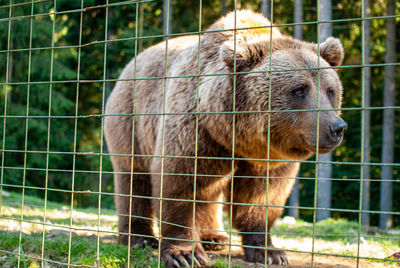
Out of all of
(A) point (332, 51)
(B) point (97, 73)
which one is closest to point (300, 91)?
(A) point (332, 51)

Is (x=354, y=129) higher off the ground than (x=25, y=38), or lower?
lower

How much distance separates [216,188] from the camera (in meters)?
4.25

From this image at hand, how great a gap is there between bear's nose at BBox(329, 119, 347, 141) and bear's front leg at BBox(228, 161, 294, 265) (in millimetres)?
1155

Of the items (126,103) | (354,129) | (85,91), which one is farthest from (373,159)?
(85,91)

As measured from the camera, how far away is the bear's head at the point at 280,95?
363cm

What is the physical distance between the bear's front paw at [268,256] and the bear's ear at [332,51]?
2.19 metres

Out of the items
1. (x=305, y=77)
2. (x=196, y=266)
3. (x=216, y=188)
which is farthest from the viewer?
(x=216, y=188)

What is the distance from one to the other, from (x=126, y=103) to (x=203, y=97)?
170 cm

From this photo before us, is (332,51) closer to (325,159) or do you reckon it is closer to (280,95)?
(280,95)

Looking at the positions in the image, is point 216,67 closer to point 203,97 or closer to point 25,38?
point 203,97

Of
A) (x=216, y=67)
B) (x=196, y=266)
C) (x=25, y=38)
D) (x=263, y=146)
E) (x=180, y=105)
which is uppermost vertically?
(x=25, y=38)

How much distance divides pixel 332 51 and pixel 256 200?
182 centimetres

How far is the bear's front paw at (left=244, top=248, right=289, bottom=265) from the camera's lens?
418 centimetres

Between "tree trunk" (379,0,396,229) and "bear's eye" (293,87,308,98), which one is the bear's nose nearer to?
"bear's eye" (293,87,308,98)
